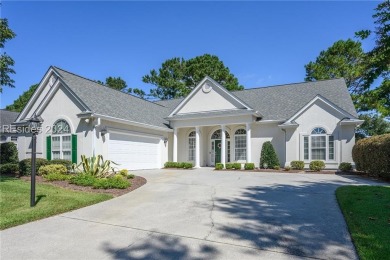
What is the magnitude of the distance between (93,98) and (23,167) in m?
5.29

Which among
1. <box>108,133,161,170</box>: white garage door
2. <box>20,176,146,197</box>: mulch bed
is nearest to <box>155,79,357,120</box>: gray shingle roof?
<box>108,133,161,170</box>: white garage door

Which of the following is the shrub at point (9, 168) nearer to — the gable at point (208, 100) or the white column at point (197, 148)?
the gable at point (208, 100)

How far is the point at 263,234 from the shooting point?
5.02 metres

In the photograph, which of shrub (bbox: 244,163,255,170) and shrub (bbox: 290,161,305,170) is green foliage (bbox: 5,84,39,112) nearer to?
shrub (bbox: 244,163,255,170)

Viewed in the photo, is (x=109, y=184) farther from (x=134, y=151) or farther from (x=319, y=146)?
(x=319, y=146)

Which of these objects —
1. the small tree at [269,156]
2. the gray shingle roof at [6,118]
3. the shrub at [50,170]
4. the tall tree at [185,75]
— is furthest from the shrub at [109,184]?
the tall tree at [185,75]

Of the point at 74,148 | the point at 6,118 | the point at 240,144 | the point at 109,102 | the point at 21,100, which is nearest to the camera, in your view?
the point at 74,148

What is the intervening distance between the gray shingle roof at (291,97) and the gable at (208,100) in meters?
2.41

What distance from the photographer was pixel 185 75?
41188mm

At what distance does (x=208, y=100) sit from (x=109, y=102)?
756cm

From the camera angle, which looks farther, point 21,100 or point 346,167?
point 21,100

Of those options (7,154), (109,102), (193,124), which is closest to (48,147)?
(7,154)

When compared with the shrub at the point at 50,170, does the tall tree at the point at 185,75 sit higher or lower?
higher

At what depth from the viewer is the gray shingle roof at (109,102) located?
1511cm
